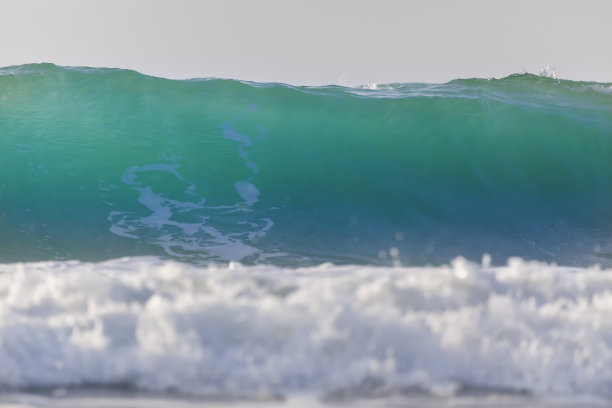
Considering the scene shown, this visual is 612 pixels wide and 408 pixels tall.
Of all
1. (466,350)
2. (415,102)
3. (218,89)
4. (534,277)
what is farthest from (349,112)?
(466,350)

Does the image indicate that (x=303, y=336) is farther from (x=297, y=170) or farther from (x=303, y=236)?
(x=297, y=170)

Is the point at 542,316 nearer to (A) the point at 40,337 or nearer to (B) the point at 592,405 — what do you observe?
(B) the point at 592,405

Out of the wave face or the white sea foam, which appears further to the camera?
the wave face

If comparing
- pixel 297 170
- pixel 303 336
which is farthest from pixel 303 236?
pixel 303 336

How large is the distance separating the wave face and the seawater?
3 cm

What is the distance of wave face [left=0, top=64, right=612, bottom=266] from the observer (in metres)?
5.83

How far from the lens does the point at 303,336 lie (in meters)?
2.07

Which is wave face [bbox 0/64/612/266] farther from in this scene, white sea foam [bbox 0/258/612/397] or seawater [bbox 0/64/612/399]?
white sea foam [bbox 0/258/612/397]

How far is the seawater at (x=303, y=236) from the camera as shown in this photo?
6.67 ft

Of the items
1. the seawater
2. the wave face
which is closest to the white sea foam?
the seawater

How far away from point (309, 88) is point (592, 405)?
7.86 m

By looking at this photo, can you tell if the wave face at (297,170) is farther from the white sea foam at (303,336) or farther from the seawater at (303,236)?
the white sea foam at (303,336)

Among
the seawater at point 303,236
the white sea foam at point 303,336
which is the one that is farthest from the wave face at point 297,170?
the white sea foam at point 303,336

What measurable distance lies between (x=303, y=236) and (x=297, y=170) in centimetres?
159
